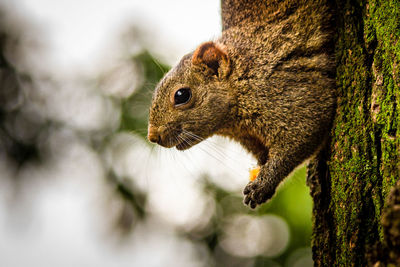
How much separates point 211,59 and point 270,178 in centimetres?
110

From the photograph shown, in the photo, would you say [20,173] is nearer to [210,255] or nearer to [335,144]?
[210,255]

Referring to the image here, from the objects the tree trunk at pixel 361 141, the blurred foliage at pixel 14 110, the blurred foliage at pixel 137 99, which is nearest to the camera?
the tree trunk at pixel 361 141

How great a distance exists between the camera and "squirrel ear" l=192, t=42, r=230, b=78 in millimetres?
2961

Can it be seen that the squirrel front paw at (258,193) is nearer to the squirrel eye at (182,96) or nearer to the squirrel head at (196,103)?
the squirrel head at (196,103)

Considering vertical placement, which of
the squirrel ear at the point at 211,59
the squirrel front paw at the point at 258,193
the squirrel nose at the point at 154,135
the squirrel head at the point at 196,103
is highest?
the squirrel ear at the point at 211,59

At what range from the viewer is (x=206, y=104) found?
293 cm

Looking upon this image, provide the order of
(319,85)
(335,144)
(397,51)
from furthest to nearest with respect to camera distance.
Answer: (319,85)
(335,144)
(397,51)

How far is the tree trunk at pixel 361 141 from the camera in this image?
186cm

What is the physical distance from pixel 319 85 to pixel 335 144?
1.54ft

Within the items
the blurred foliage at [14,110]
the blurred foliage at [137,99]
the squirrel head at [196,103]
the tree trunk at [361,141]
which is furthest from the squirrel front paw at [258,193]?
the blurred foliage at [14,110]

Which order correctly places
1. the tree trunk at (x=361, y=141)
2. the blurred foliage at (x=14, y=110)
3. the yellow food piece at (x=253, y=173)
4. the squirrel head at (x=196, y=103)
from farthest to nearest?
the blurred foliage at (x=14, y=110), the yellow food piece at (x=253, y=173), the squirrel head at (x=196, y=103), the tree trunk at (x=361, y=141)

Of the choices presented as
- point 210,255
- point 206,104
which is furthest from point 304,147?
point 210,255

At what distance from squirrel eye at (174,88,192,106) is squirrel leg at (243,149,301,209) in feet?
2.80

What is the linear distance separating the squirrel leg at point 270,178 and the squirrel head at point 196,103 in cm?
56
